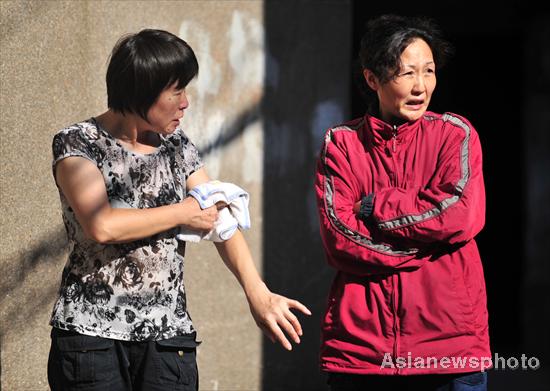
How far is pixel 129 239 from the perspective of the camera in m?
3.20

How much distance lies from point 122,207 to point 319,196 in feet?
2.70

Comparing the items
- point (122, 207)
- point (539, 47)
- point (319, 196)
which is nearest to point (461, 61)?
point (539, 47)

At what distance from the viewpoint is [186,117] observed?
539 cm

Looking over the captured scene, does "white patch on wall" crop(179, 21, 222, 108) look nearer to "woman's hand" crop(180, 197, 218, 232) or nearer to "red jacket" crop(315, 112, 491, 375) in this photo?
"red jacket" crop(315, 112, 491, 375)

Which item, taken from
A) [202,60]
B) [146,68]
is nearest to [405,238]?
[146,68]

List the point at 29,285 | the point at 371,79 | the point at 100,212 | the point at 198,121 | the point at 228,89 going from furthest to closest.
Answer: the point at 228,89 → the point at 198,121 → the point at 29,285 → the point at 371,79 → the point at 100,212

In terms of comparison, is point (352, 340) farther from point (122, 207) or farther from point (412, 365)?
point (122, 207)

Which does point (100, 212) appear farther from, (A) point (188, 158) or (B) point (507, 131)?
(B) point (507, 131)

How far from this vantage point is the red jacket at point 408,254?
3.51 metres

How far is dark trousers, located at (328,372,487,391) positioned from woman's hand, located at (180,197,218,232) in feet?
2.44

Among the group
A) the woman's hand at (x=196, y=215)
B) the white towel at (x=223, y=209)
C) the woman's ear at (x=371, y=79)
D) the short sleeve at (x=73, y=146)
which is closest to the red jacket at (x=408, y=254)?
the woman's ear at (x=371, y=79)

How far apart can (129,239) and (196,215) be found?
231 mm

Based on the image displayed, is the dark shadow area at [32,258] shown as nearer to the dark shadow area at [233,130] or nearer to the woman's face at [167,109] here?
the dark shadow area at [233,130]

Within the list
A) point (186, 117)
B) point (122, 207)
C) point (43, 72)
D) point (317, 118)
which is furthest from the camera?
point (317, 118)
